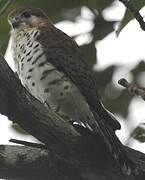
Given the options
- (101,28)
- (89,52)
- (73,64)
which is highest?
(101,28)

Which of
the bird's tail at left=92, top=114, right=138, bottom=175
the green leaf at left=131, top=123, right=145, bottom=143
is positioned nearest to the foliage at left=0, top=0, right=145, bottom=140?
the green leaf at left=131, top=123, right=145, bottom=143

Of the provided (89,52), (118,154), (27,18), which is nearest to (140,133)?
(118,154)

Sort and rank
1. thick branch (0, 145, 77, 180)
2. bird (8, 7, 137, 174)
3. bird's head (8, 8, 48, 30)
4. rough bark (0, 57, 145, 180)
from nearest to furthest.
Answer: rough bark (0, 57, 145, 180), thick branch (0, 145, 77, 180), bird (8, 7, 137, 174), bird's head (8, 8, 48, 30)

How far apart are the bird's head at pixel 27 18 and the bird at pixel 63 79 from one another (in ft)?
1.02

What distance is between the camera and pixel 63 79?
4.02m

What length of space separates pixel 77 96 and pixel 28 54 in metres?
0.49

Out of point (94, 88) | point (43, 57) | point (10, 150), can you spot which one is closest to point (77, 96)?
point (94, 88)

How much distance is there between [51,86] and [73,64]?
207mm

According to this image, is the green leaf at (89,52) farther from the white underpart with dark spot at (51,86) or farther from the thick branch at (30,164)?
the thick branch at (30,164)

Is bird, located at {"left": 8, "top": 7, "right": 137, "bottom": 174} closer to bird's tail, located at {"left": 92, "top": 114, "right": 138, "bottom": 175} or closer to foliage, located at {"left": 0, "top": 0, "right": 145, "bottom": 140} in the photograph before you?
bird's tail, located at {"left": 92, "top": 114, "right": 138, "bottom": 175}

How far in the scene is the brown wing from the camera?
12.5 ft

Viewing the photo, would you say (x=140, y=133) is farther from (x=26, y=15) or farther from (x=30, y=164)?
(x=26, y=15)

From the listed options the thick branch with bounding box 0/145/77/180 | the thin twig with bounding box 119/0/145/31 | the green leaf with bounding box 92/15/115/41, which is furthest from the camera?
the green leaf with bounding box 92/15/115/41

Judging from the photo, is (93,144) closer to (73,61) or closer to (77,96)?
(77,96)
